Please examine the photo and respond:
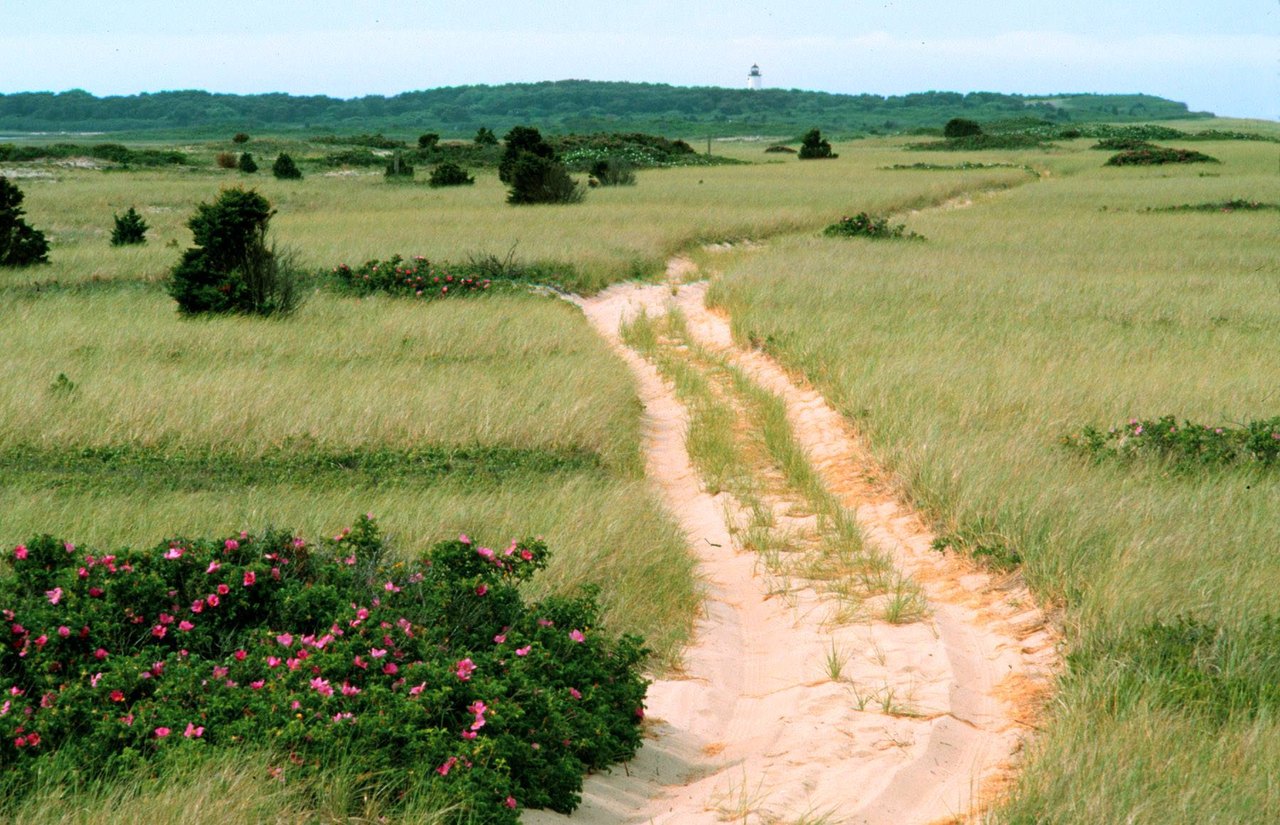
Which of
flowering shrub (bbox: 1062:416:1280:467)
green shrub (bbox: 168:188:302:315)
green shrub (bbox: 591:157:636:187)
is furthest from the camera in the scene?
green shrub (bbox: 591:157:636:187)

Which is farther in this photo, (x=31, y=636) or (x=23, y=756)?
(x=31, y=636)

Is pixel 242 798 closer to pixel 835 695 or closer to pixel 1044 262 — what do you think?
pixel 835 695

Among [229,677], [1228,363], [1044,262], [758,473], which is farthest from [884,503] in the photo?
[1044,262]

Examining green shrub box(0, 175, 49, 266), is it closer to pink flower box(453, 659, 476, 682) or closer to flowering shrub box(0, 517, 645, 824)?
flowering shrub box(0, 517, 645, 824)

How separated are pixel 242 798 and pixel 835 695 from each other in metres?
2.65

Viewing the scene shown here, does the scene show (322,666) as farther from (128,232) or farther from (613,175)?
(613,175)

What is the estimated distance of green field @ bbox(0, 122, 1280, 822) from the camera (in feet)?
15.1

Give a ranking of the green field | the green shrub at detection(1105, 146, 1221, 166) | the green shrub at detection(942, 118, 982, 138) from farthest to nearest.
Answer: the green shrub at detection(942, 118, 982, 138) < the green shrub at detection(1105, 146, 1221, 166) < the green field

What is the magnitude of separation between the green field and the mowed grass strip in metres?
0.02

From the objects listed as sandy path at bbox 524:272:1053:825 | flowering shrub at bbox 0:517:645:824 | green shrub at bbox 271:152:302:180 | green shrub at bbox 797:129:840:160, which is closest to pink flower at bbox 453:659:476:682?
flowering shrub at bbox 0:517:645:824

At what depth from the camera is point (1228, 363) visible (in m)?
11.6

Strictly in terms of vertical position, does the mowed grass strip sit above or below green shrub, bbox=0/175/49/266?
below

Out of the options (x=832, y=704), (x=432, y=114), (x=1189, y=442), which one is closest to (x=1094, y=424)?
(x=1189, y=442)

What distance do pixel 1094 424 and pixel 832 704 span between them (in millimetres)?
4865
